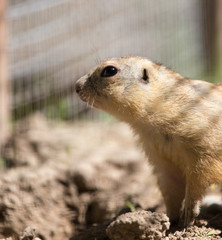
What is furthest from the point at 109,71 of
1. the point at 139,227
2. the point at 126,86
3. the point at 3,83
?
the point at 3,83

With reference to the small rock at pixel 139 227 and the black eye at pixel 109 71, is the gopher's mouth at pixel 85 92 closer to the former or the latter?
the black eye at pixel 109 71

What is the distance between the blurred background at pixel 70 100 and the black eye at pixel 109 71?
1500 millimetres

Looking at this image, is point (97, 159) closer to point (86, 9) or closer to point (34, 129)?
point (34, 129)

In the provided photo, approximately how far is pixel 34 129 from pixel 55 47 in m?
1.76

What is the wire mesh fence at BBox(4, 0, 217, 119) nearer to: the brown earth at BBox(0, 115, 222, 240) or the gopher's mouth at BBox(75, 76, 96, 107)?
the brown earth at BBox(0, 115, 222, 240)

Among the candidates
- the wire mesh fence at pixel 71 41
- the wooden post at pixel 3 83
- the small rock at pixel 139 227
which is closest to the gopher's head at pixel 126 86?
the small rock at pixel 139 227

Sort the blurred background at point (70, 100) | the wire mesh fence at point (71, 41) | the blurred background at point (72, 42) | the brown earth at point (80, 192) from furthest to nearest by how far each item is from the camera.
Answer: the wire mesh fence at point (71, 41) → the blurred background at point (72, 42) → the blurred background at point (70, 100) → the brown earth at point (80, 192)

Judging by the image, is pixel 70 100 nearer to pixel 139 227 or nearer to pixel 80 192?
pixel 80 192

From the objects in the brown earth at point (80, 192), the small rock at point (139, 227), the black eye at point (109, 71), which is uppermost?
the black eye at point (109, 71)

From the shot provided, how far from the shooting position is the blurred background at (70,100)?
5.43m

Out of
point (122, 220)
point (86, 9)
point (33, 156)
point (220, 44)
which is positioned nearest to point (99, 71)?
point (122, 220)

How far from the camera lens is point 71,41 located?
8656 mm

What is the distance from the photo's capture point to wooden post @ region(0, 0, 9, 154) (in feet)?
23.1

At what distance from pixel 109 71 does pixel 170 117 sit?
0.81m
